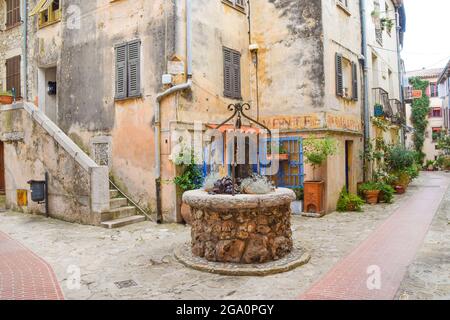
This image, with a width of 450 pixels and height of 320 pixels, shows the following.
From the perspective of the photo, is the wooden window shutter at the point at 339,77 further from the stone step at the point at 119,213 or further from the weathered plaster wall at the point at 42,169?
the weathered plaster wall at the point at 42,169

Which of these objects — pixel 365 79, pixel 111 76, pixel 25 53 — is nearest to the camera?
pixel 111 76

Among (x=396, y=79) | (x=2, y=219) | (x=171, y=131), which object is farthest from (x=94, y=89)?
(x=396, y=79)

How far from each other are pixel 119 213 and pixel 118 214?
42 millimetres

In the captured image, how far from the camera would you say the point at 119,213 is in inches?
388

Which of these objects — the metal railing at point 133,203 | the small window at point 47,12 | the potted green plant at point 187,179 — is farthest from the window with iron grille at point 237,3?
the metal railing at point 133,203

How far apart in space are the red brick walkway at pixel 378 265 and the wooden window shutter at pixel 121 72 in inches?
293

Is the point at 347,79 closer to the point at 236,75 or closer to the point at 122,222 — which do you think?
the point at 236,75

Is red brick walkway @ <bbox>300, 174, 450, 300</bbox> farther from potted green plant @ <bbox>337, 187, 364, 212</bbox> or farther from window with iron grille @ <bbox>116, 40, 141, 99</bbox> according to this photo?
window with iron grille @ <bbox>116, 40, 141, 99</bbox>

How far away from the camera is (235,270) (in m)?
5.66

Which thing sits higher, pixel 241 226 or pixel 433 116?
pixel 433 116

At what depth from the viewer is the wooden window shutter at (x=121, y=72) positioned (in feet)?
34.8

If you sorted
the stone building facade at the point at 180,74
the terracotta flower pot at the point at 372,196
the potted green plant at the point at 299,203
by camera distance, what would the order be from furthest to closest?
the terracotta flower pot at the point at 372,196, the potted green plant at the point at 299,203, the stone building facade at the point at 180,74

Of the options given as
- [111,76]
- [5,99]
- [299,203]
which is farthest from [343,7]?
[5,99]
